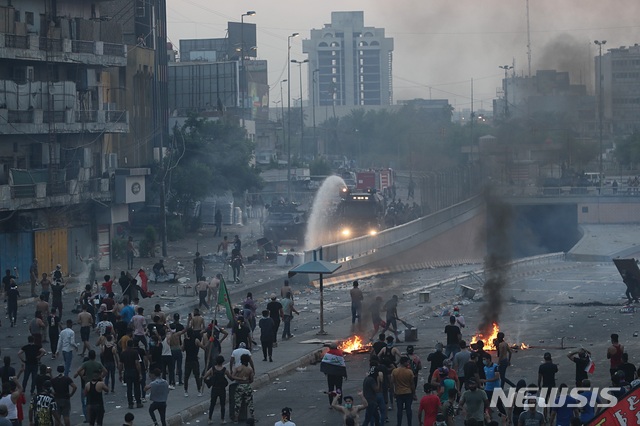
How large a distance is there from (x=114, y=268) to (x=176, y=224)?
9445 mm

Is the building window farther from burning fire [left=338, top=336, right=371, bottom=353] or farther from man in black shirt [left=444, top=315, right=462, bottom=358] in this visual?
man in black shirt [left=444, top=315, right=462, bottom=358]

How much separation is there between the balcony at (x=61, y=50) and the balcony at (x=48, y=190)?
12.4 feet

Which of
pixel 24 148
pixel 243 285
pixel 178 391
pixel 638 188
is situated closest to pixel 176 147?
pixel 24 148

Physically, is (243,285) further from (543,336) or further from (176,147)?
(176,147)

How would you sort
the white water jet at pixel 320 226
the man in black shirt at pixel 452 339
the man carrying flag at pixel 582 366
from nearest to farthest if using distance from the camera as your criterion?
the man carrying flag at pixel 582 366 → the man in black shirt at pixel 452 339 → the white water jet at pixel 320 226

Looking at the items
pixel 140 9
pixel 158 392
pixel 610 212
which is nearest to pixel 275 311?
pixel 158 392

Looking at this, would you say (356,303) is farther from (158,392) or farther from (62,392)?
(62,392)

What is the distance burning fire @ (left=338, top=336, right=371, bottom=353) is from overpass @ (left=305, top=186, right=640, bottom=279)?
13.4 metres

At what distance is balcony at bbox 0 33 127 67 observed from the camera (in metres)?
38.2

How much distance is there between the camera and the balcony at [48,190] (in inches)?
1446

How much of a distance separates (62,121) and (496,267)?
634 inches

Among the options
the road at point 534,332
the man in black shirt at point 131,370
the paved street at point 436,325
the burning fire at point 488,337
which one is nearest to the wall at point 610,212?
the paved street at point 436,325

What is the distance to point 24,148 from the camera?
39500 mm

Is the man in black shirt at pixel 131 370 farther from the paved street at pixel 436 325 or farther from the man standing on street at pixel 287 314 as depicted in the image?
the man standing on street at pixel 287 314
